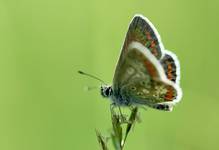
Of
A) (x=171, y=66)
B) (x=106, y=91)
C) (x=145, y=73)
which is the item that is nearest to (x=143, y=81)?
(x=145, y=73)

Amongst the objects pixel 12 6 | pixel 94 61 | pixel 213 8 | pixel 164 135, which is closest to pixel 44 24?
pixel 12 6

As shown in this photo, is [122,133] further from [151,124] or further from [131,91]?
[151,124]

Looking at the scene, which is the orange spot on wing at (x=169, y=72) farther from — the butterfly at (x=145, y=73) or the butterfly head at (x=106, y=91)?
the butterfly head at (x=106, y=91)

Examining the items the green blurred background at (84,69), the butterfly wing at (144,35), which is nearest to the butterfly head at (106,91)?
the green blurred background at (84,69)

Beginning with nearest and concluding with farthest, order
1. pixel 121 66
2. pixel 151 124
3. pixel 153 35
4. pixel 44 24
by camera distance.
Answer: pixel 153 35 → pixel 121 66 → pixel 151 124 → pixel 44 24

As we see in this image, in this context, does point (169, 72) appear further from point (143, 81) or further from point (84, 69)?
point (84, 69)
